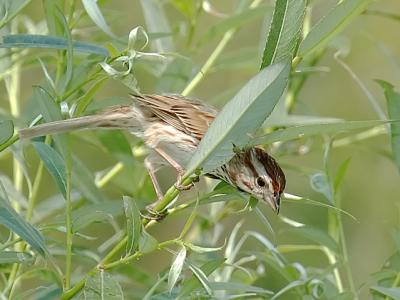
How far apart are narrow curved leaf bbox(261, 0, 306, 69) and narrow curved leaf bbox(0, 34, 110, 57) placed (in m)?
0.52

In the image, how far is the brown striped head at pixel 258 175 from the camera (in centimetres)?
278

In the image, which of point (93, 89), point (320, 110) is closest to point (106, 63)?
point (93, 89)

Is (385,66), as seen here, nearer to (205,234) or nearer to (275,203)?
(205,234)

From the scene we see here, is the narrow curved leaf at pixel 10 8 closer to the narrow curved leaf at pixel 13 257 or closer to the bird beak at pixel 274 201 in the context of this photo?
the narrow curved leaf at pixel 13 257

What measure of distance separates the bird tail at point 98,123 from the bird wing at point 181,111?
0.06 meters

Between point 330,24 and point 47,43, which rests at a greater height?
point 330,24

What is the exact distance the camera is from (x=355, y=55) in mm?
6727

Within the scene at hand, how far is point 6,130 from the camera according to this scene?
2.25 metres

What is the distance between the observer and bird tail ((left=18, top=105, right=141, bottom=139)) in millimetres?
2426

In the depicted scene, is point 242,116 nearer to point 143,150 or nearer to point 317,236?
point 317,236

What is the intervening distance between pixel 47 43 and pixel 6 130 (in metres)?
0.28

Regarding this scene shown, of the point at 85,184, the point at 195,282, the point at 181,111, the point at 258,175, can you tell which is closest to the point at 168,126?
the point at 181,111

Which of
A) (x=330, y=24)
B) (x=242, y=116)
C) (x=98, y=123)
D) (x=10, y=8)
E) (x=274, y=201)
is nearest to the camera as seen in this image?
(x=242, y=116)

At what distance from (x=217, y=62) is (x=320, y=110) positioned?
2996mm
